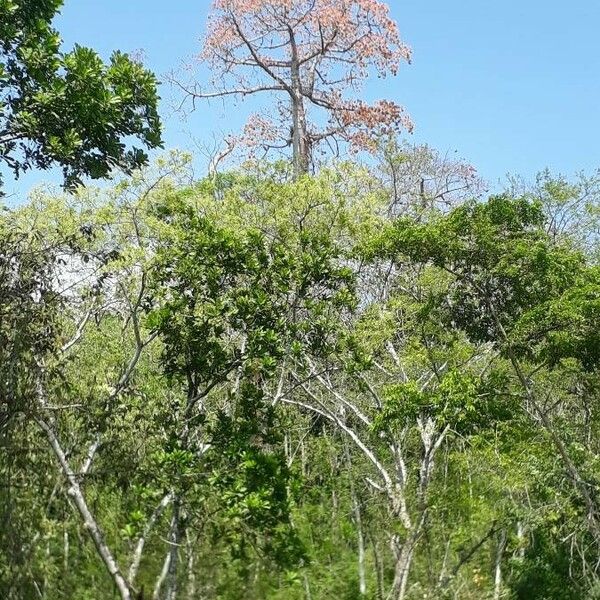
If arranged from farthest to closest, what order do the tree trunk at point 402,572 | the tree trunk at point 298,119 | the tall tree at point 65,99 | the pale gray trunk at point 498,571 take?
the tree trunk at point 298,119, the pale gray trunk at point 498,571, the tree trunk at point 402,572, the tall tree at point 65,99

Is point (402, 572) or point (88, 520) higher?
point (88, 520)

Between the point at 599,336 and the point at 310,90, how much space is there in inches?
469

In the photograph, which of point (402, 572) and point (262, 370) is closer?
point (262, 370)

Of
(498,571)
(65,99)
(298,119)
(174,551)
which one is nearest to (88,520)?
(174,551)

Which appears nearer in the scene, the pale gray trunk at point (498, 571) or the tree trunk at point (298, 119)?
the pale gray trunk at point (498, 571)

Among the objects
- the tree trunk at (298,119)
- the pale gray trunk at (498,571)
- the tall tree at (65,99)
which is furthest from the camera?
the tree trunk at (298,119)

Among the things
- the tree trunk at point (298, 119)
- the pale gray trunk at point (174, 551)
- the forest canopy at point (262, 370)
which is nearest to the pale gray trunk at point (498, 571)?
the forest canopy at point (262, 370)

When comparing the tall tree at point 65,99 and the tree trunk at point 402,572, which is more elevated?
the tall tree at point 65,99

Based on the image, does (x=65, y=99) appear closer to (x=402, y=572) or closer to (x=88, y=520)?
(x=88, y=520)

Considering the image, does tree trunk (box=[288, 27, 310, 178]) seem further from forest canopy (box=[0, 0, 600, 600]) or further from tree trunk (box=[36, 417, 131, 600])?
tree trunk (box=[36, 417, 131, 600])

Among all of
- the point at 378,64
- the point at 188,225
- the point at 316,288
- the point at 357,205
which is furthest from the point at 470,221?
the point at 378,64

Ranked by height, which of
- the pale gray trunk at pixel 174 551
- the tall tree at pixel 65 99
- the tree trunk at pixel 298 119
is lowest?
the pale gray trunk at pixel 174 551

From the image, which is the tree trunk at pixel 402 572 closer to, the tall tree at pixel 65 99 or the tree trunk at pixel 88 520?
the tree trunk at pixel 88 520

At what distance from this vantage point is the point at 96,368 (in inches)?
391
